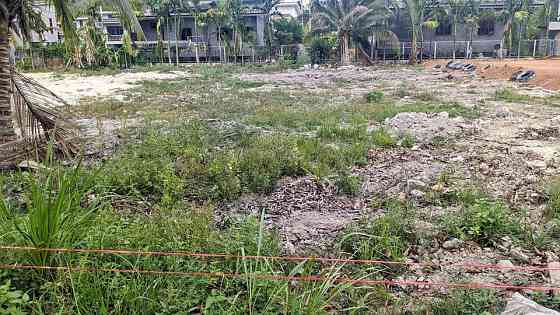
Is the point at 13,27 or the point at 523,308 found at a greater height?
the point at 13,27

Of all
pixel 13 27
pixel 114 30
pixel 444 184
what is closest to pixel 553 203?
pixel 444 184

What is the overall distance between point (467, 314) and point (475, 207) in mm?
1872

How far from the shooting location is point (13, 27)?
6.74 meters

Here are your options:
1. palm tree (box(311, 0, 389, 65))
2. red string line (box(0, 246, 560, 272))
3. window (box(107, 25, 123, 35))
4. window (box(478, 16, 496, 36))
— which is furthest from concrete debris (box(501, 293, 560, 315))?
window (box(107, 25, 123, 35))

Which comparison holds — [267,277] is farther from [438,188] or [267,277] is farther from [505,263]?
[438,188]

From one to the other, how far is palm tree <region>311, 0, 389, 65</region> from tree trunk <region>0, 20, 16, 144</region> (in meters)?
24.9

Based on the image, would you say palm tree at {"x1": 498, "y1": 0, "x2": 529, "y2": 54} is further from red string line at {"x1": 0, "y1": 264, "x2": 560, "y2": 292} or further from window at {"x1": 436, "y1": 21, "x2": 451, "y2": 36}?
red string line at {"x1": 0, "y1": 264, "x2": 560, "y2": 292}

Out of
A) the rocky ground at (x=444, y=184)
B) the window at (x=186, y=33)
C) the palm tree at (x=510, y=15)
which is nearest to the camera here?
the rocky ground at (x=444, y=184)

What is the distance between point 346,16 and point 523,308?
28.2 meters

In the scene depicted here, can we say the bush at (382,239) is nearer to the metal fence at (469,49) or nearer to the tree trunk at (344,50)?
the tree trunk at (344,50)

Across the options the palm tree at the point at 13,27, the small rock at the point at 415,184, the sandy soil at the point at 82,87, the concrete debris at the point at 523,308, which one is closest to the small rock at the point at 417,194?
the small rock at the point at 415,184

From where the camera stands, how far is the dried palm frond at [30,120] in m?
5.98

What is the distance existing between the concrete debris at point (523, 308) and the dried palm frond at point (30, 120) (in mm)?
5555

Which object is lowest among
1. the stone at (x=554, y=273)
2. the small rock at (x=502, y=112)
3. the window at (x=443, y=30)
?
the stone at (x=554, y=273)
